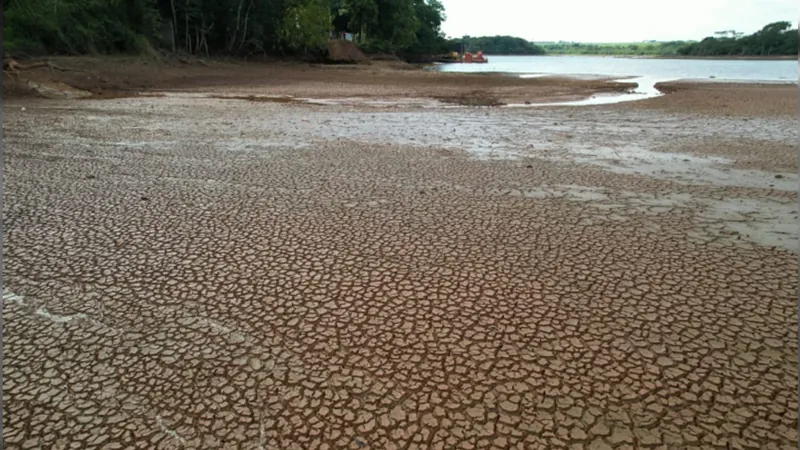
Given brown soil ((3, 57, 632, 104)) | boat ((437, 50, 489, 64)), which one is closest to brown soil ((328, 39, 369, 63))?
brown soil ((3, 57, 632, 104))

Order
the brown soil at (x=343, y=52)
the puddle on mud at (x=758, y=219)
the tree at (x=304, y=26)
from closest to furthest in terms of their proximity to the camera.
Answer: the puddle on mud at (x=758, y=219) < the tree at (x=304, y=26) < the brown soil at (x=343, y=52)

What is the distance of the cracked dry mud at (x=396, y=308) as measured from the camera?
1.09 meters

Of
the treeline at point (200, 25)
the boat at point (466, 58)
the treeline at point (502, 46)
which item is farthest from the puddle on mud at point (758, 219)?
the treeline at point (502, 46)

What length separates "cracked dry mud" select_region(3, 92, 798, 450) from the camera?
1.09 meters

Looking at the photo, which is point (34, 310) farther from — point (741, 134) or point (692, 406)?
point (741, 134)

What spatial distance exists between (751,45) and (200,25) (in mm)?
71836

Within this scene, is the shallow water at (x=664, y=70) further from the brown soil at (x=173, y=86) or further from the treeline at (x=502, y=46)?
the treeline at (x=502, y=46)

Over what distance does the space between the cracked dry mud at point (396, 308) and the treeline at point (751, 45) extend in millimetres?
68212

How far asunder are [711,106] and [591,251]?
8.46 metres

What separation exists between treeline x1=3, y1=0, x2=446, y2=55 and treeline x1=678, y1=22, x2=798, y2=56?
45072mm

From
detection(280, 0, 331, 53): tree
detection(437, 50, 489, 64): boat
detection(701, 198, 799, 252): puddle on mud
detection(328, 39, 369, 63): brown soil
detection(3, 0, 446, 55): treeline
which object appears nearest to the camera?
detection(701, 198, 799, 252): puddle on mud

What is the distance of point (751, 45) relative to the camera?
65312mm

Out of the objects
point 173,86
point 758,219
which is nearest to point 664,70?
point 173,86

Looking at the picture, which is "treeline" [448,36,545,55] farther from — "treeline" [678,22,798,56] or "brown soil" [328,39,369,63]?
"brown soil" [328,39,369,63]
